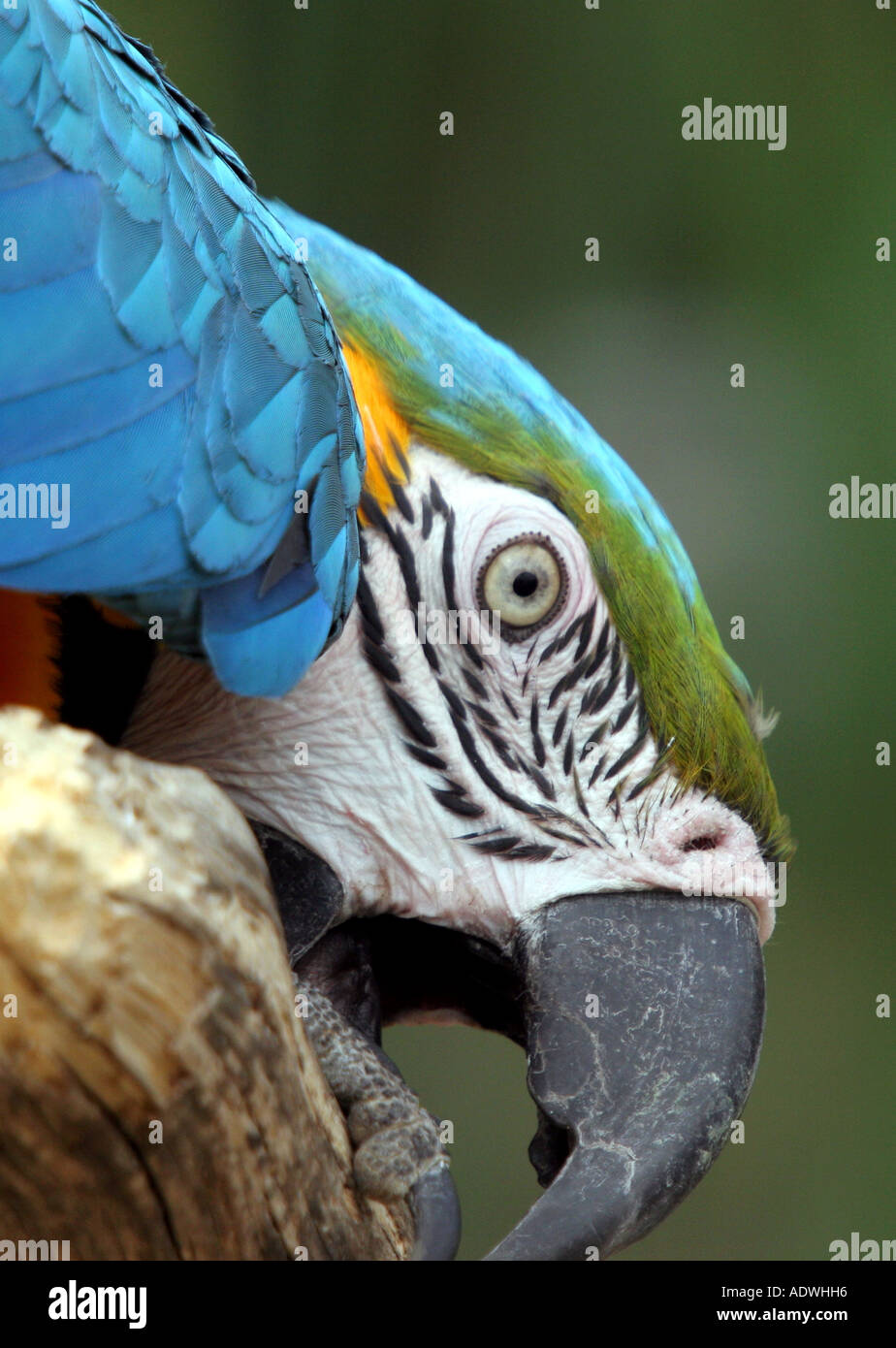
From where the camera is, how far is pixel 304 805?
1.14m

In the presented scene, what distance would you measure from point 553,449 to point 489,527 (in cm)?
9

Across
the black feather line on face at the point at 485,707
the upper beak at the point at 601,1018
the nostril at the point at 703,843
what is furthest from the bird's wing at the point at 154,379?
the nostril at the point at 703,843

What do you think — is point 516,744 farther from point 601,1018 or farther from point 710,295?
point 710,295

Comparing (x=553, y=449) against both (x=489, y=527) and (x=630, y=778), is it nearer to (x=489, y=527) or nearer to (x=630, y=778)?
(x=489, y=527)

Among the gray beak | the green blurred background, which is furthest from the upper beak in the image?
the green blurred background

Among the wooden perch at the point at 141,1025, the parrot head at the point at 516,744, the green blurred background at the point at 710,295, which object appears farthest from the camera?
the green blurred background at the point at 710,295

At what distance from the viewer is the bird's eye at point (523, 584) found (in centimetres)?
120

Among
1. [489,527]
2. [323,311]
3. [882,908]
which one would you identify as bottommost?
[882,908]

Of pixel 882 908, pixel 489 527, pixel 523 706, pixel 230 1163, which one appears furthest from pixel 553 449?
pixel 882 908

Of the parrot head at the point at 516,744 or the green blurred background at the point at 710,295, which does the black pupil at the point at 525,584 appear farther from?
the green blurred background at the point at 710,295

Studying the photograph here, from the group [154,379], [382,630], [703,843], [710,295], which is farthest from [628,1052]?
[710,295]

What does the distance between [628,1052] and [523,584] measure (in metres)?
0.39

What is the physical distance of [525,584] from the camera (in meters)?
1.21
